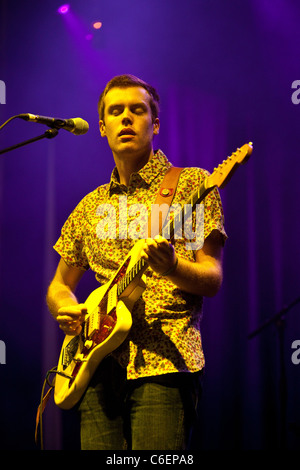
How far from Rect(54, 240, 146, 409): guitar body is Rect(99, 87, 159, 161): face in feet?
1.85

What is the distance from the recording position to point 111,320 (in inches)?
72.9

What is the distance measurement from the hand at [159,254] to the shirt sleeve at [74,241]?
757mm

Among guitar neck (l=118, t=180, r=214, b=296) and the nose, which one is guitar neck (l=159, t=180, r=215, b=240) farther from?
the nose

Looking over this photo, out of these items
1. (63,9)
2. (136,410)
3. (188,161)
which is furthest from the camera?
(63,9)

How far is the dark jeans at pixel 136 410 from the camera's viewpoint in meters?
1.67

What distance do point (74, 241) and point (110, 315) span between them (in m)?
0.60

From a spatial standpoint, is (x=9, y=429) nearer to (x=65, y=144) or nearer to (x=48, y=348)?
(x=48, y=348)

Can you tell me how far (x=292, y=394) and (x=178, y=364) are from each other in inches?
77.9

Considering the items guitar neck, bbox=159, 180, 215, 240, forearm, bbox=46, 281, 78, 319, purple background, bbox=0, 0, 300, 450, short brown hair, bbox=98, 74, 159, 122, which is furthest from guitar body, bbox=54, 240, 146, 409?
purple background, bbox=0, 0, 300, 450

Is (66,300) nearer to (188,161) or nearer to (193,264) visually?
(193,264)

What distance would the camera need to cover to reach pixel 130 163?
226 centimetres

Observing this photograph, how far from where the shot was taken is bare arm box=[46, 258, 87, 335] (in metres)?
2.03

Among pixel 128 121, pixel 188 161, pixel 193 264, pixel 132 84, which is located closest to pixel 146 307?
pixel 193 264

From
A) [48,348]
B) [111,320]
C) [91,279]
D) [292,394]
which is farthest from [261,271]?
[111,320]
